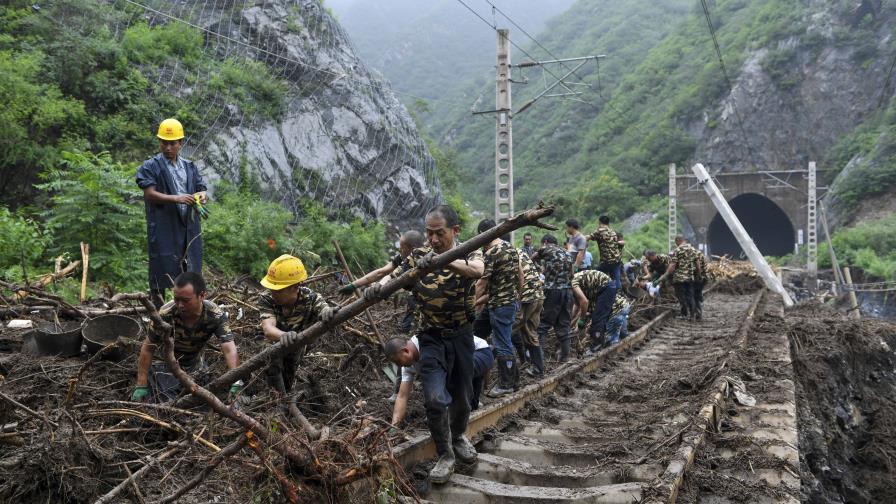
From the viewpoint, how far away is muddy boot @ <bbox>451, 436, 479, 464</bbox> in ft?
15.9

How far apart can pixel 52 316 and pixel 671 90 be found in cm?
6721

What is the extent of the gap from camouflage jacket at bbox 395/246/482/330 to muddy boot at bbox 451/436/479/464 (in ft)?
2.83

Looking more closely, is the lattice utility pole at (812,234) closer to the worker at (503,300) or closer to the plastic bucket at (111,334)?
the worker at (503,300)

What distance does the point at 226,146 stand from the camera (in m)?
15.7

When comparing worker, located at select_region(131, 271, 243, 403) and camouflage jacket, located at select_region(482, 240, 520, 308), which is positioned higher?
camouflage jacket, located at select_region(482, 240, 520, 308)

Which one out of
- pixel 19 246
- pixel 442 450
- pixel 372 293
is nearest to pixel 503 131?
pixel 19 246

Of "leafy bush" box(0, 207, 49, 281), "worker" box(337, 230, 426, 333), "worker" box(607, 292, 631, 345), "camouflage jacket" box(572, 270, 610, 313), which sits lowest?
"leafy bush" box(0, 207, 49, 281)

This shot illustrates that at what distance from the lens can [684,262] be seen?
561 inches

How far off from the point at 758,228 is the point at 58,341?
6135cm

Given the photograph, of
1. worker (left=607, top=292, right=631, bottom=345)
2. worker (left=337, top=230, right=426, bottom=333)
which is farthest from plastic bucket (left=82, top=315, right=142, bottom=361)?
worker (left=607, top=292, right=631, bottom=345)

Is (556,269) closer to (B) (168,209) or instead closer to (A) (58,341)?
(B) (168,209)

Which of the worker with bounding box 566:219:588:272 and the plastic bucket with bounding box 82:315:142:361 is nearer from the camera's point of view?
the plastic bucket with bounding box 82:315:142:361

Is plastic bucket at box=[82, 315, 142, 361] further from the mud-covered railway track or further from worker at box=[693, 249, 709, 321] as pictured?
worker at box=[693, 249, 709, 321]

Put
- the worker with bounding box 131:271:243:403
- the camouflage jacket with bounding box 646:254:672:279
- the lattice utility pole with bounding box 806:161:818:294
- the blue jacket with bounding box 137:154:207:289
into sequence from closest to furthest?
the worker with bounding box 131:271:243:403 → the blue jacket with bounding box 137:154:207:289 → the camouflage jacket with bounding box 646:254:672:279 → the lattice utility pole with bounding box 806:161:818:294
